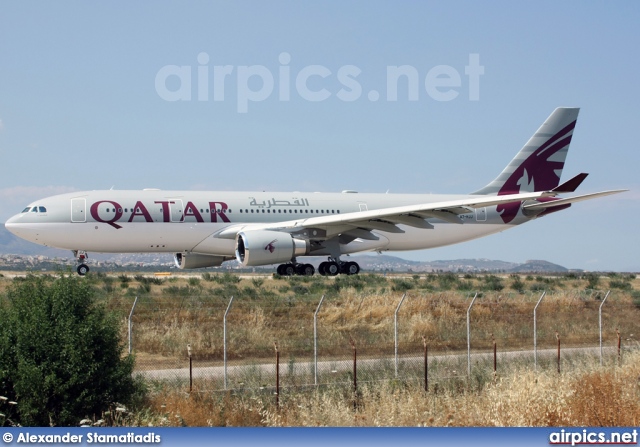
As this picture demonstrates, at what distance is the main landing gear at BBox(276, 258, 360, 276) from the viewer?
38.3 metres

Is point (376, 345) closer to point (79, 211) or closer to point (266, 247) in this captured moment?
point (266, 247)

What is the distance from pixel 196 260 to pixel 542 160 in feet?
62.3

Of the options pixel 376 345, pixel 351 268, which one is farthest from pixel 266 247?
pixel 376 345

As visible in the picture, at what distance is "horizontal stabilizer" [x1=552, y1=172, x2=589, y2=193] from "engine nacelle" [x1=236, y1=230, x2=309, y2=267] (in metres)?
10.5

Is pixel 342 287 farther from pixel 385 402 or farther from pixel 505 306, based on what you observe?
pixel 385 402

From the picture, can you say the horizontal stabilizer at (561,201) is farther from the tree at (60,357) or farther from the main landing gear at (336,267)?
the tree at (60,357)

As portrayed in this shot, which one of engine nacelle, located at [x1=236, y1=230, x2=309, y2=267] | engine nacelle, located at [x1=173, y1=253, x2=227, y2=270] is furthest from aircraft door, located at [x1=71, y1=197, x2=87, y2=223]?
engine nacelle, located at [x1=236, y1=230, x2=309, y2=267]

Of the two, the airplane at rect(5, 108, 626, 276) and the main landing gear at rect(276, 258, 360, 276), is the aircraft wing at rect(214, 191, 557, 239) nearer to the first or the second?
the airplane at rect(5, 108, 626, 276)

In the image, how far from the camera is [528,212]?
42938 mm

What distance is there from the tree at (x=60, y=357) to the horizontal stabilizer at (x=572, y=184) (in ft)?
74.5

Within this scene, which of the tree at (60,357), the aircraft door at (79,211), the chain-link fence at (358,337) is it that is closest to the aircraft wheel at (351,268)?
the chain-link fence at (358,337)

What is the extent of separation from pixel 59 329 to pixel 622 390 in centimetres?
920

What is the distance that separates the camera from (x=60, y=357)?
1385 centimetres

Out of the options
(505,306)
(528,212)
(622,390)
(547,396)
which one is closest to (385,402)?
(547,396)
